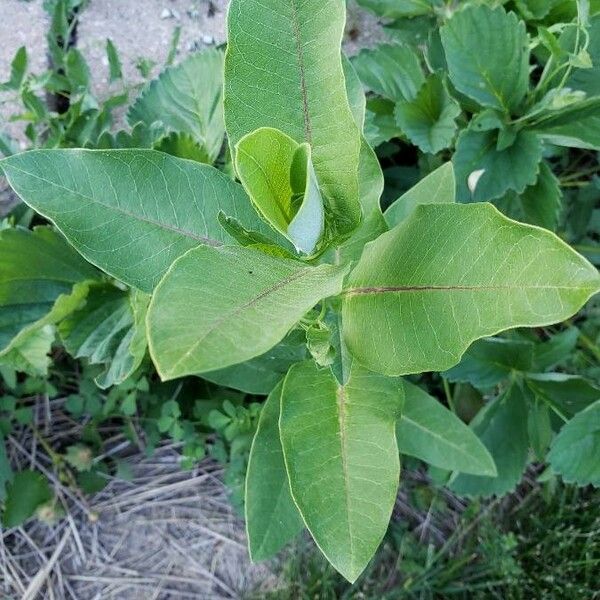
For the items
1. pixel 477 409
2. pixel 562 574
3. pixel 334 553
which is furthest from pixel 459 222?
pixel 562 574

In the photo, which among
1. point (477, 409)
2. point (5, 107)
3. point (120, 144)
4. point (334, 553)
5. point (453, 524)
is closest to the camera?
point (334, 553)

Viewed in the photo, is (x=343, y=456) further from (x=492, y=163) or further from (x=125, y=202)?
(x=492, y=163)

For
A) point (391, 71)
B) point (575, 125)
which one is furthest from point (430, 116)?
point (575, 125)

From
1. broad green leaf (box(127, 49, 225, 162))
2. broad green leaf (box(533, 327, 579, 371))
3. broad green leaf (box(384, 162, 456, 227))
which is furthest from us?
broad green leaf (box(533, 327, 579, 371))

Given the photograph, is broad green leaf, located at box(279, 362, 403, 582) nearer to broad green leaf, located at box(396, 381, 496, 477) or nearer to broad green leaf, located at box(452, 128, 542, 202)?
broad green leaf, located at box(396, 381, 496, 477)

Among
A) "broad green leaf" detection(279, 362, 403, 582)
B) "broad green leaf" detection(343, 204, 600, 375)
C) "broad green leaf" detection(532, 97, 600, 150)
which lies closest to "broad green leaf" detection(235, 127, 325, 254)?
"broad green leaf" detection(343, 204, 600, 375)

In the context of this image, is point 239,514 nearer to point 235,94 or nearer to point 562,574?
point 562,574

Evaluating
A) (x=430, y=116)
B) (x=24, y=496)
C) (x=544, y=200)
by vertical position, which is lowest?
(x=24, y=496)
